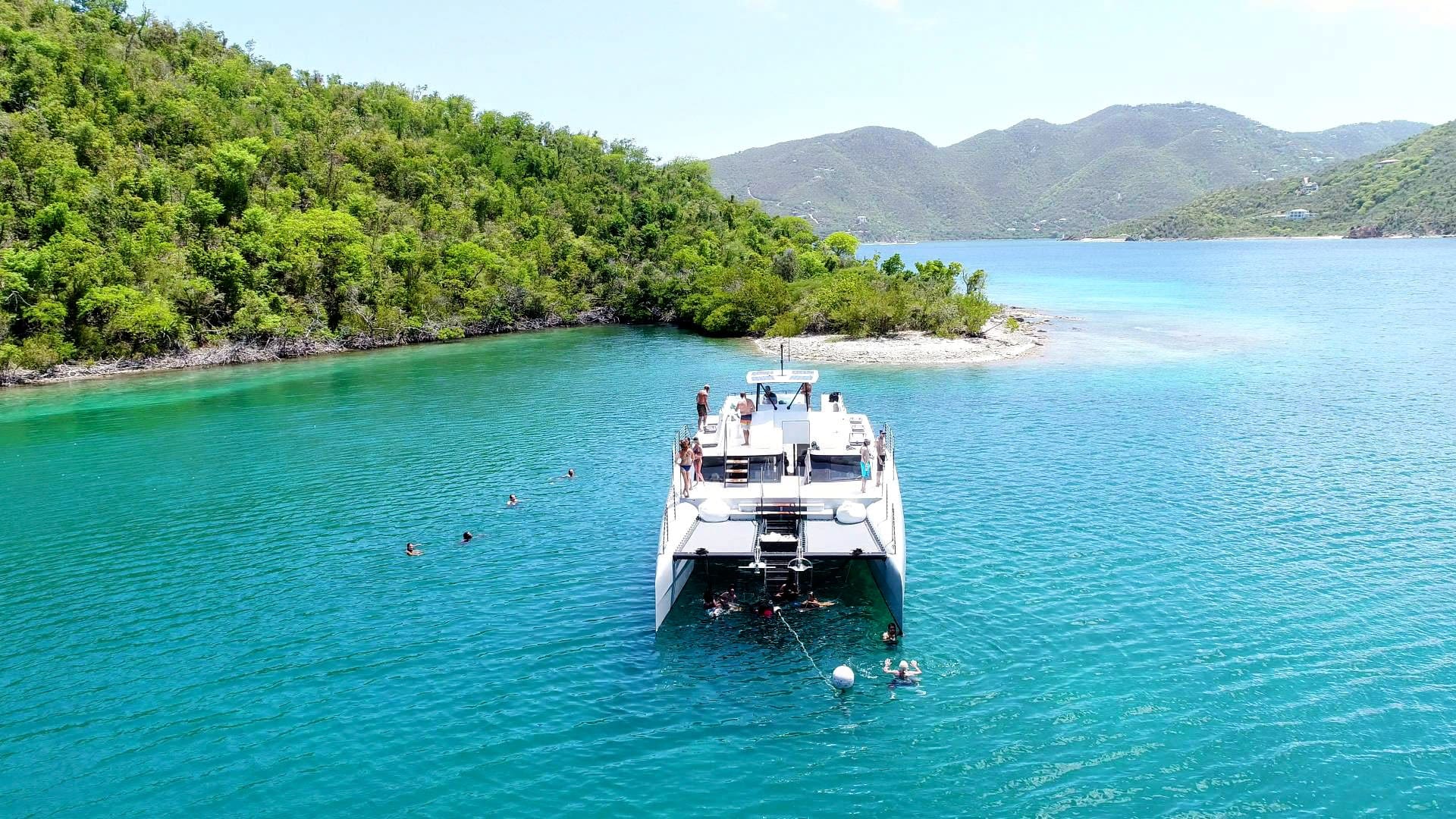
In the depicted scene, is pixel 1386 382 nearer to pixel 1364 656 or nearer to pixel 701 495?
pixel 1364 656

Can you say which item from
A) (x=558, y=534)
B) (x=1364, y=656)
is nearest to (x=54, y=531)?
(x=558, y=534)

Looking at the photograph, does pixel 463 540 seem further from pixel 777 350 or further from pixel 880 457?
pixel 777 350

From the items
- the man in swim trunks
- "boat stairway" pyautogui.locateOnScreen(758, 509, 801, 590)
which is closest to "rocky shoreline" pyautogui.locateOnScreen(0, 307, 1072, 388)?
the man in swim trunks

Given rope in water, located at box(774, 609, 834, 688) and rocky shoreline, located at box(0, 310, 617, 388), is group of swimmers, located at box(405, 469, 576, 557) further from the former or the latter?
rocky shoreline, located at box(0, 310, 617, 388)

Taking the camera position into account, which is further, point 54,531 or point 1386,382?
point 1386,382

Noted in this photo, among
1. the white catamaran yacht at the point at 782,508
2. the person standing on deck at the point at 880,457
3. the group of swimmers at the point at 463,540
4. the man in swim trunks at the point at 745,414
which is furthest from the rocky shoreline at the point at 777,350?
the white catamaran yacht at the point at 782,508

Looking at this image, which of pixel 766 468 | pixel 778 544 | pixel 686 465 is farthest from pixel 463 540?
pixel 778 544

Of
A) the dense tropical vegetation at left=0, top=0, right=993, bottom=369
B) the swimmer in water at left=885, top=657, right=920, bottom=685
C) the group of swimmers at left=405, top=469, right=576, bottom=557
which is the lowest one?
the swimmer in water at left=885, top=657, right=920, bottom=685
